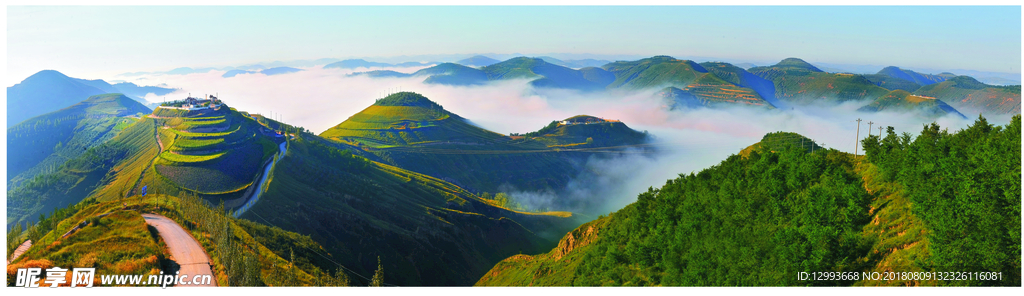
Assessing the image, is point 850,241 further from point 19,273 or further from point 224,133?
point 224,133

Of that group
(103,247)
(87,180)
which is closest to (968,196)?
(103,247)

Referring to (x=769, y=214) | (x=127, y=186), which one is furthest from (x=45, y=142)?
(x=769, y=214)

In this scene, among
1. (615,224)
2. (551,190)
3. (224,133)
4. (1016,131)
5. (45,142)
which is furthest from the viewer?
(551,190)

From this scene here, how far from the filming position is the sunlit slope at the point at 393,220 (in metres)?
87.3

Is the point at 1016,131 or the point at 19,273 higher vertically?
the point at 1016,131

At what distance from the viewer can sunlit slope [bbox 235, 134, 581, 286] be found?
87.3 m

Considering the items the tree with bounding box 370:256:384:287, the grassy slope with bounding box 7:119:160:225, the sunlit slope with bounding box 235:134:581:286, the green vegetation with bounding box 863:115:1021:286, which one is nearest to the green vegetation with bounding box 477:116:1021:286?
the green vegetation with bounding box 863:115:1021:286

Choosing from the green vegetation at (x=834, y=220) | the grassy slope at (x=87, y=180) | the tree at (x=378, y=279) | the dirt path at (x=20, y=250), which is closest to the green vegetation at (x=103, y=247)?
the dirt path at (x=20, y=250)

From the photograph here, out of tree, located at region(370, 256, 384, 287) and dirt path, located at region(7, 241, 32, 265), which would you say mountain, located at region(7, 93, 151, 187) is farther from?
tree, located at region(370, 256, 384, 287)

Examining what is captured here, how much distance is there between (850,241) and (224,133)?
104214 mm

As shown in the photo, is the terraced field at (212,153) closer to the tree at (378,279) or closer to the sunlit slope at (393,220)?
the sunlit slope at (393,220)

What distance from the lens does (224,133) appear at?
108m

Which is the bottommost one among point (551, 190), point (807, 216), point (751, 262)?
point (551, 190)

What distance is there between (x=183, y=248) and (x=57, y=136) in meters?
131
